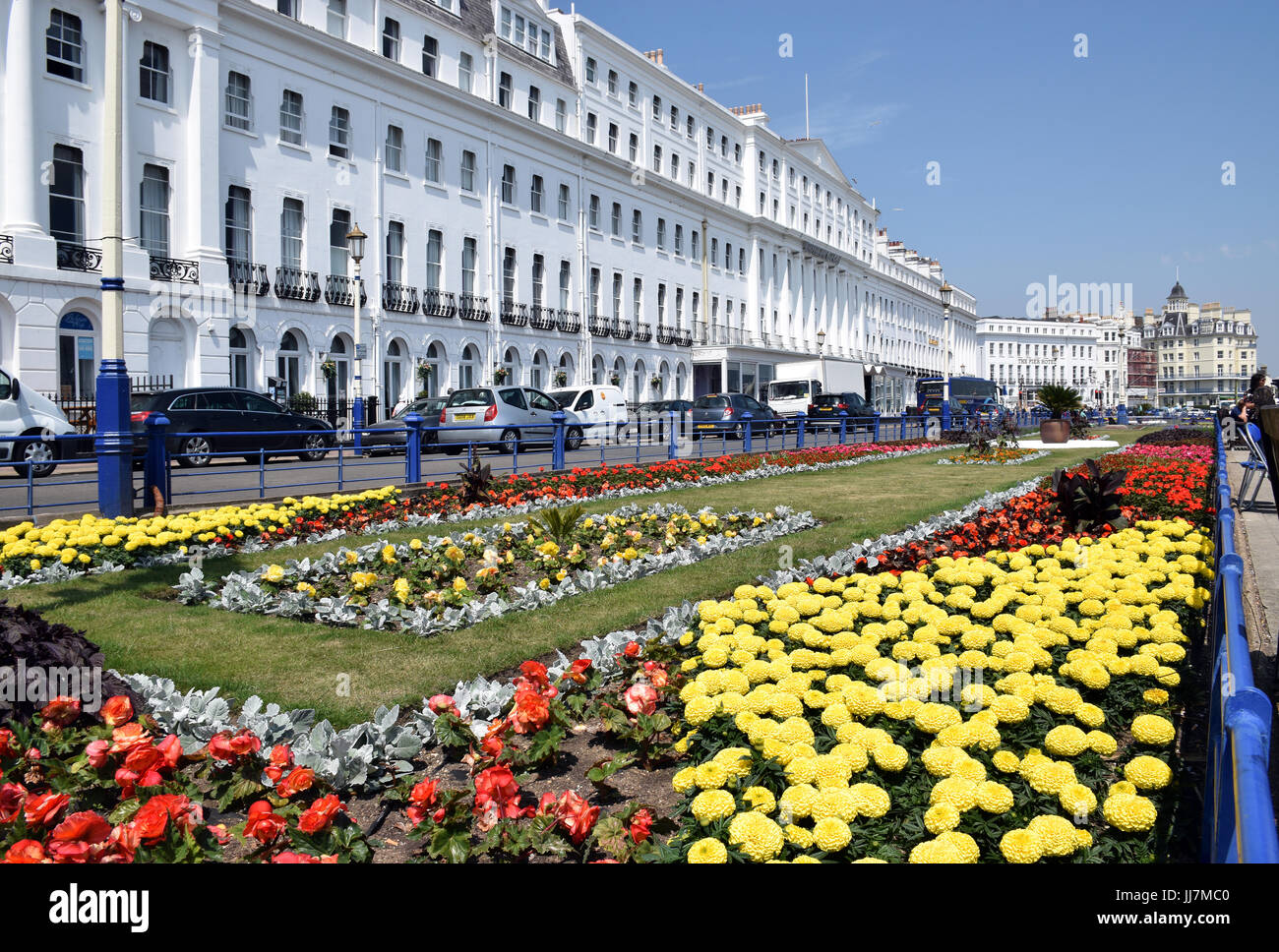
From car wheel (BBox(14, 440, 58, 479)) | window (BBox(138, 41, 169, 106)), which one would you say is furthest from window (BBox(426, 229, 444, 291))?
car wheel (BBox(14, 440, 58, 479))

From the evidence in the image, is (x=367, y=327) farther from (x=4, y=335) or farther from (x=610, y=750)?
(x=610, y=750)

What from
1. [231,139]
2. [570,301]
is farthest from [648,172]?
[231,139]

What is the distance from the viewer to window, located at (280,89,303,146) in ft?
101

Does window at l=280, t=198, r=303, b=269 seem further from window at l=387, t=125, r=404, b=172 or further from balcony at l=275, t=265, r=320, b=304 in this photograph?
window at l=387, t=125, r=404, b=172

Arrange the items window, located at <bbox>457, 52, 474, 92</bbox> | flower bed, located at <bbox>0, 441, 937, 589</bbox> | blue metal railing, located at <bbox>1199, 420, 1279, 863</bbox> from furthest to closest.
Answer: window, located at <bbox>457, 52, 474, 92</bbox> → flower bed, located at <bbox>0, 441, 937, 589</bbox> → blue metal railing, located at <bbox>1199, 420, 1279, 863</bbox>

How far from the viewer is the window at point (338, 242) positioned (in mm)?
32625

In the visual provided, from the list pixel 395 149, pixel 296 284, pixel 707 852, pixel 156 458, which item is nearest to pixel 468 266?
pixel 395 149

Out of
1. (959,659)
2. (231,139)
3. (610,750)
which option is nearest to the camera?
(610,750)

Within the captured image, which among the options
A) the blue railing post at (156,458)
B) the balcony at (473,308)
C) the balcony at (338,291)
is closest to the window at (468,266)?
the balcony at (473,308)

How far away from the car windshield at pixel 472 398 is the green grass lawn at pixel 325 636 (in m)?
13.4

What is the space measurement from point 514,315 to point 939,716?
37.6 meters

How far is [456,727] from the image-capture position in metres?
4.26

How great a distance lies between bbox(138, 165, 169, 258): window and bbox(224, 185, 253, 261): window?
1.85 meters
